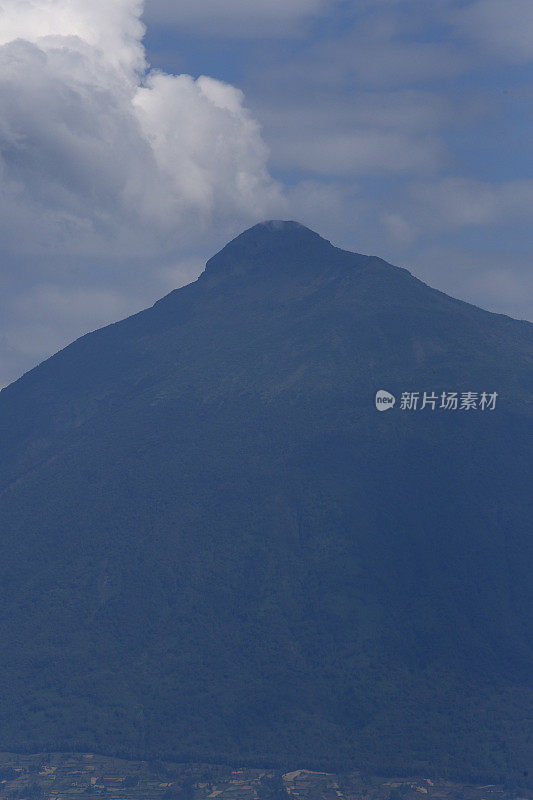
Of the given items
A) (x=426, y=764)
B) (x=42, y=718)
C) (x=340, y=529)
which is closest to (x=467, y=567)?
(x=340, y=529)

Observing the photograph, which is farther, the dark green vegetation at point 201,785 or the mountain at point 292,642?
the mountain at point 292,642

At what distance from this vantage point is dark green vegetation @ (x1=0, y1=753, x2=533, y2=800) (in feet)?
479

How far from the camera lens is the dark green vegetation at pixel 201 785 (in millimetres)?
146125

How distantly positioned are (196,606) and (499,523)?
5498 centimetres

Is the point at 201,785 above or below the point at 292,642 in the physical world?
below

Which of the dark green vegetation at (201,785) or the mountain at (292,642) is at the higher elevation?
the mountain at (292,642)

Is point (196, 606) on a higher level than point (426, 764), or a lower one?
higher

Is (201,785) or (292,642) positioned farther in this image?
(292,642)

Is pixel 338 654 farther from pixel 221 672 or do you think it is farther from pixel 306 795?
pixel 306 795

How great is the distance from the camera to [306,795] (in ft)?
479

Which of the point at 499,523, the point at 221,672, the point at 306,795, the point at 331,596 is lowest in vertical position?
the point at 306,795

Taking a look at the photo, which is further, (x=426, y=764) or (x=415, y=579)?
(x=415, y=579)

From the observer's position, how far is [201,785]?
15075 cm

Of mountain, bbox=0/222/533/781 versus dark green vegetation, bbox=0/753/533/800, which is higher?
mountain, bbox=0/222/533/781
